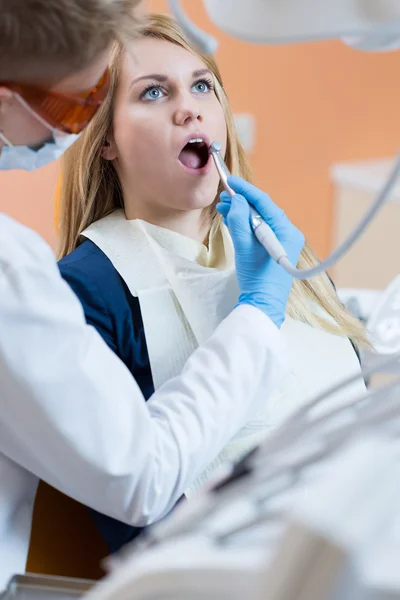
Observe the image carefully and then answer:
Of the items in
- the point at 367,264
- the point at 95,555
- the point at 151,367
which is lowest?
the point at 367,264

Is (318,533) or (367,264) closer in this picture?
(318,533)

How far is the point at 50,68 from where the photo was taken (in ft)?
3.16

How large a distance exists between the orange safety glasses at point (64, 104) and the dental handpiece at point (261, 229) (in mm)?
353

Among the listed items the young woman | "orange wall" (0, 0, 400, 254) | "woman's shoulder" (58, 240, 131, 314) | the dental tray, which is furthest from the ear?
"orange wall" (0, 0, 400, 254)

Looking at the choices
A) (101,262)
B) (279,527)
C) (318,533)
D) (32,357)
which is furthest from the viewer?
(101,262)

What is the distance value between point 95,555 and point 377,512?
852mm

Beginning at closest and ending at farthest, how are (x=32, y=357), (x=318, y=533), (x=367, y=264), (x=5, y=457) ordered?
1. (x=318, y=533)
2. (x=32, y=357)
3. (x=5, y=457)
4. (x=367, y=264)

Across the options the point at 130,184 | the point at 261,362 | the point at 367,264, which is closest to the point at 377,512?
the point at 261,362

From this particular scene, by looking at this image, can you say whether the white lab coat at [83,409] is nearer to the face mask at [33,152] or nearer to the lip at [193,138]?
the face mask at [33,152]

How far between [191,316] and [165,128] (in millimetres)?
332

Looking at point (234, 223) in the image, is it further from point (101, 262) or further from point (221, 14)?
point (221, 14)

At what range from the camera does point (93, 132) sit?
1.54 meters

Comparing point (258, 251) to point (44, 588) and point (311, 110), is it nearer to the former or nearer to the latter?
point (44, 588)

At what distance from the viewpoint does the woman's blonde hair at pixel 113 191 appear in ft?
4.95
